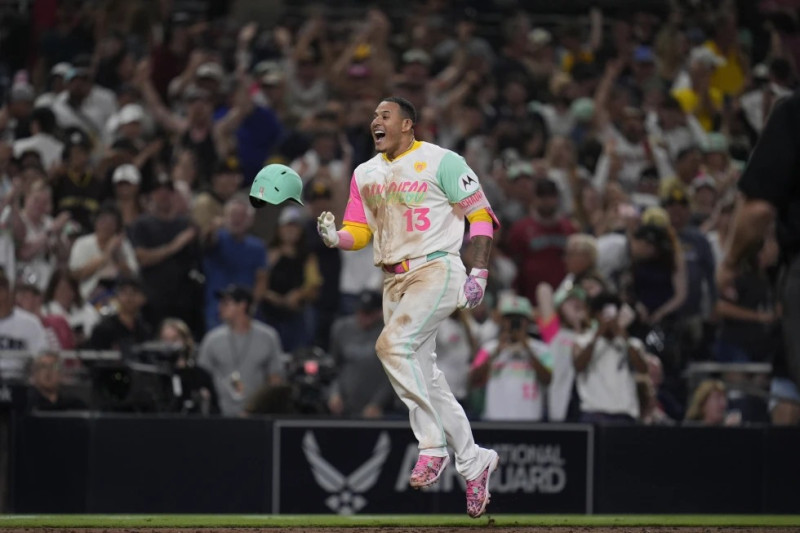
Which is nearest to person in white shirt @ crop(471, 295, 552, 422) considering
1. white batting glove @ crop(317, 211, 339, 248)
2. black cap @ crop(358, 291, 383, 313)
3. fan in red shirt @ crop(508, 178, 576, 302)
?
black cap @ crop(358, 291, 383, 313)

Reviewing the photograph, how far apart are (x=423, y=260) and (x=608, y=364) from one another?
14.2 ft

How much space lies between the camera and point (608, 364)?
497 inches

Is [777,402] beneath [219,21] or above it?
beneath

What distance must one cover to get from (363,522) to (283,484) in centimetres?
320

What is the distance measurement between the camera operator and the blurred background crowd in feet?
0.09

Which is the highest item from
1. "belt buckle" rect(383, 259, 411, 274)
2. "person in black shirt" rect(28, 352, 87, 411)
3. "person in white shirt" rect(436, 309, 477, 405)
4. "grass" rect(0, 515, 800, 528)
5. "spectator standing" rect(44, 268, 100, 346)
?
"belt buckle" rect(383, 259, 411, 274)

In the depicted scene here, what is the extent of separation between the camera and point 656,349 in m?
13.6

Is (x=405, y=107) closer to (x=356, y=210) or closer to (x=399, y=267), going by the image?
(x=356, y=210)

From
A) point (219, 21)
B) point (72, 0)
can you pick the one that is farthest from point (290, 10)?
point (72, 0)

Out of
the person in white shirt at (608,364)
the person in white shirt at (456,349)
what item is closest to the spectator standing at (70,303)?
the person in white shirt at (456,349)

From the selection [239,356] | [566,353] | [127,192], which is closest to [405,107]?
[566,353]

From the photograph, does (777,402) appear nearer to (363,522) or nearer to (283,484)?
(283,484)

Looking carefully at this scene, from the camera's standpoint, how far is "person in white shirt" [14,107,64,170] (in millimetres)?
15148

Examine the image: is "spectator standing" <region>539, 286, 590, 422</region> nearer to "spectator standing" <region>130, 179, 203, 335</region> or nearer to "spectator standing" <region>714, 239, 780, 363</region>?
"spectator standing" <region>714, 239, 780, 363</region>
